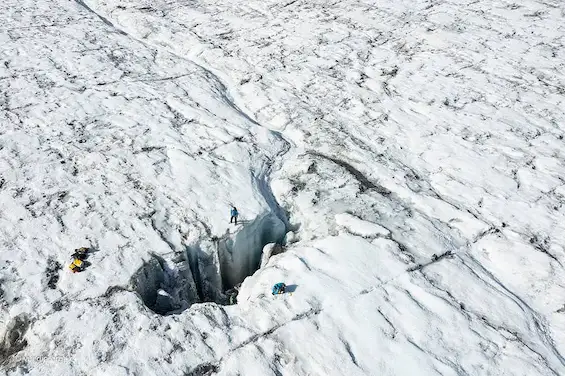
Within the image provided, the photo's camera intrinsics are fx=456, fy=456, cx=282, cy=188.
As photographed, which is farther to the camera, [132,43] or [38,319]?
[132,43]

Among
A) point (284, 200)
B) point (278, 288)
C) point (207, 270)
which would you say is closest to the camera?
point (278, 288)

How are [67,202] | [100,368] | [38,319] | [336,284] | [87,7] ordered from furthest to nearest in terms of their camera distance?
[87,7] < [67,202] < [336,284] < [38,319] < [100,368]

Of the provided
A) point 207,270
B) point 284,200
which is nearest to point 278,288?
point 207,270

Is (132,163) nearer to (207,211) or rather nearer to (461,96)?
(207,211)

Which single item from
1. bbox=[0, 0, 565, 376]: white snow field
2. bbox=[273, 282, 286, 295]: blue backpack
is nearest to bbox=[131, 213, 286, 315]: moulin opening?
bbox=[0, 0, 565, 376]: white snow field

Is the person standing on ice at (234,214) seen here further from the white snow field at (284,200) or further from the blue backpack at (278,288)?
the blue backpack at (278,288)

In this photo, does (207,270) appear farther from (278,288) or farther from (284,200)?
(284,200)

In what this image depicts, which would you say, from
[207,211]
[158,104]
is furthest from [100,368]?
[158,104]
